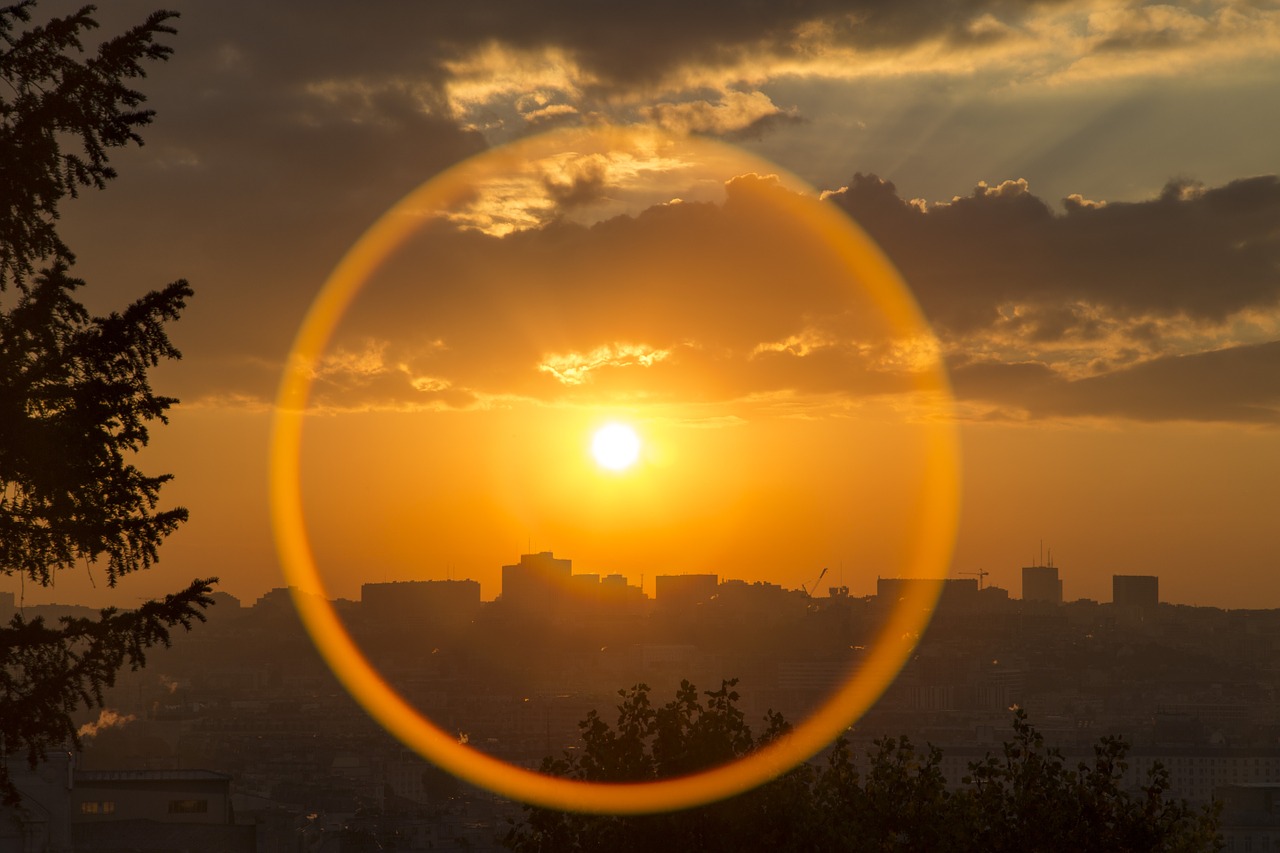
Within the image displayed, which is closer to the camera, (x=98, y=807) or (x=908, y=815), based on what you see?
(x=908, y=815)

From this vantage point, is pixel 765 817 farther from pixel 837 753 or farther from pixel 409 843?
pixel 409 843

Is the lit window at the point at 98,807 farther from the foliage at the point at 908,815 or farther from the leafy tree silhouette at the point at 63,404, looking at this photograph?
the leafy tree silhouette at the point at 63,404

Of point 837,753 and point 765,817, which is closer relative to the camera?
point 765,817

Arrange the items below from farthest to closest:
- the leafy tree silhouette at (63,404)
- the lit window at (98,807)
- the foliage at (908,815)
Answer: the lit window at (98,807), the foliage at (908,815), the leafy tree silhouette at (63,404)

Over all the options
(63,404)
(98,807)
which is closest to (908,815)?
(63,404)

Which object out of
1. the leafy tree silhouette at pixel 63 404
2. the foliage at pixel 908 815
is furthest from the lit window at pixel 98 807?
the leafy tree silhouette at pixel 63 404

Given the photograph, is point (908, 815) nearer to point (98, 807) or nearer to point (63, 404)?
point (63, 404)

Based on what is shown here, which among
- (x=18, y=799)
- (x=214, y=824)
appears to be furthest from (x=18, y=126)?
(x=214, y=824)

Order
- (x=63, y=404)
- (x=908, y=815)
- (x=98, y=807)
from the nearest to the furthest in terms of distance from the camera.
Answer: (x=63, y=404)
(x=908, y=815)
(x=98, y=807)
